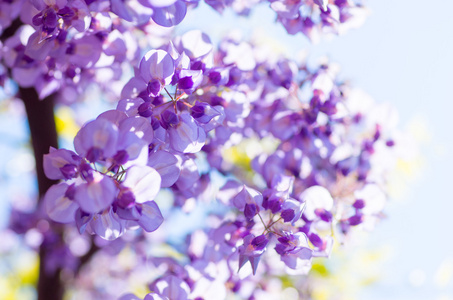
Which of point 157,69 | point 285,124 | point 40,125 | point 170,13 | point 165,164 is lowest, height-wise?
point 40,125

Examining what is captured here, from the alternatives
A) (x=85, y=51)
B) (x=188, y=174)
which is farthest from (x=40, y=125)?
(x=188, y=174)

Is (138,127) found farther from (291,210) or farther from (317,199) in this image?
(317,199)

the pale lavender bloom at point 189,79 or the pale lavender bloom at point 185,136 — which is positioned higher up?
the pale lavender bloom at point 189,79

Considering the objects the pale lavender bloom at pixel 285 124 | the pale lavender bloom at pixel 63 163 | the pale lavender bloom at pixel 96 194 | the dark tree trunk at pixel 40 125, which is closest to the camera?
the pale lavender bloom at pixel 96 194

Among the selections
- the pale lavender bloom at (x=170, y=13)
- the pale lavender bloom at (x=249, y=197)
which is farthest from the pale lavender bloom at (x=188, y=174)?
the pale lavender bloom at (x=170, y=13)

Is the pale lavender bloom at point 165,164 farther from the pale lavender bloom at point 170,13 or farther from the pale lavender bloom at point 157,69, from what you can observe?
the pale lavender bloom at point 170,13

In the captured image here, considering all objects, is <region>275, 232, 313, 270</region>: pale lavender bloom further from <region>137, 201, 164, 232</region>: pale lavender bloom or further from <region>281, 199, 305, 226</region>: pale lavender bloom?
<region>137, 201, 164, 232</region>: pale lavender bloom

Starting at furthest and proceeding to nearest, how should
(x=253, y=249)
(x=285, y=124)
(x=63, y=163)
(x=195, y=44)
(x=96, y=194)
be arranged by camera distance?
(x=285, y=124) < (x=195, y=44) < (x=253, y=249) < (x=63, y=163) < (x=96, y=194)

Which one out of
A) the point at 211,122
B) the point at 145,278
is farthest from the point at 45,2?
the point at 145,278
